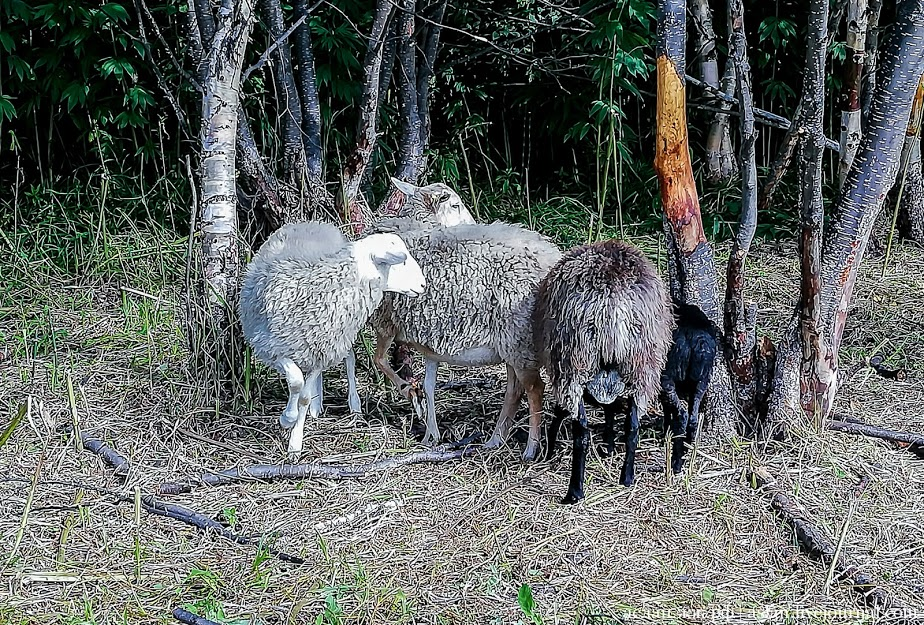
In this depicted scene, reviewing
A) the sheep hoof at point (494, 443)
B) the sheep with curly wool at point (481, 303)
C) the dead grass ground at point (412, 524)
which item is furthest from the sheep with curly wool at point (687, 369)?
the sheep hoof at point (494, 443)

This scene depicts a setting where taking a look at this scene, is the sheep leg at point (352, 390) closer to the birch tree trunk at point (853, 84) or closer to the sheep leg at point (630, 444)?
the sheep leg at point (630, 444)

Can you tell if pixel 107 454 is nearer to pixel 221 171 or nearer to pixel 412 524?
pixel 221 171

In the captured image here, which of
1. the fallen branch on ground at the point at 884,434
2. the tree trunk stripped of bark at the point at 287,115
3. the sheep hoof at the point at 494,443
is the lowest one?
the sheep hoof at the point at 494,443

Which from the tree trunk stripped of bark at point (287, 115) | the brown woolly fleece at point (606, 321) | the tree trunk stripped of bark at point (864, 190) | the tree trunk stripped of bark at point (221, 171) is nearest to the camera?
the brown woolly fleece at point (606, 321)

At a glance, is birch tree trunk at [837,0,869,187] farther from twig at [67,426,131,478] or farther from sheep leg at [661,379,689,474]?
twig at [67,426,131,478]

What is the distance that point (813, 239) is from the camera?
4043 mm

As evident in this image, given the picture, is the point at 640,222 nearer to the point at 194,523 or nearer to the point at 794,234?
the point at 794,234

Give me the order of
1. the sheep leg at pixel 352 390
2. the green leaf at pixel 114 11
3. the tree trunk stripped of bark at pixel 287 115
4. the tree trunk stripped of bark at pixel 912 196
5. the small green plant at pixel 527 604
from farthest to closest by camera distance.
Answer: the tree trunk stripped of bark at pixel 912 196 → the green leaf at pixel 114 11 → the tree trunk stripped of bark at pixel 287 115 → the sheep leg at pixel 352 390 → the small green plant at pixel 527 604

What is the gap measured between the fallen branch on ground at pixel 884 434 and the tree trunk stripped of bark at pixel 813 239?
0.41 ft

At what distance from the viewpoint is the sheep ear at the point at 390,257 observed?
151 inches

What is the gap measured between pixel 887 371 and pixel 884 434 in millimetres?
942

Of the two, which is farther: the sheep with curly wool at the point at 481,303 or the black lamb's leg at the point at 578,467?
the sheep with curly wool at the point at 481,303

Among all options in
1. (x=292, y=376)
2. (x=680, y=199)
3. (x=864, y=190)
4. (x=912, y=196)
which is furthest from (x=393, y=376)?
(x=912, y=196)

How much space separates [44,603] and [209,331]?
1545 mm
